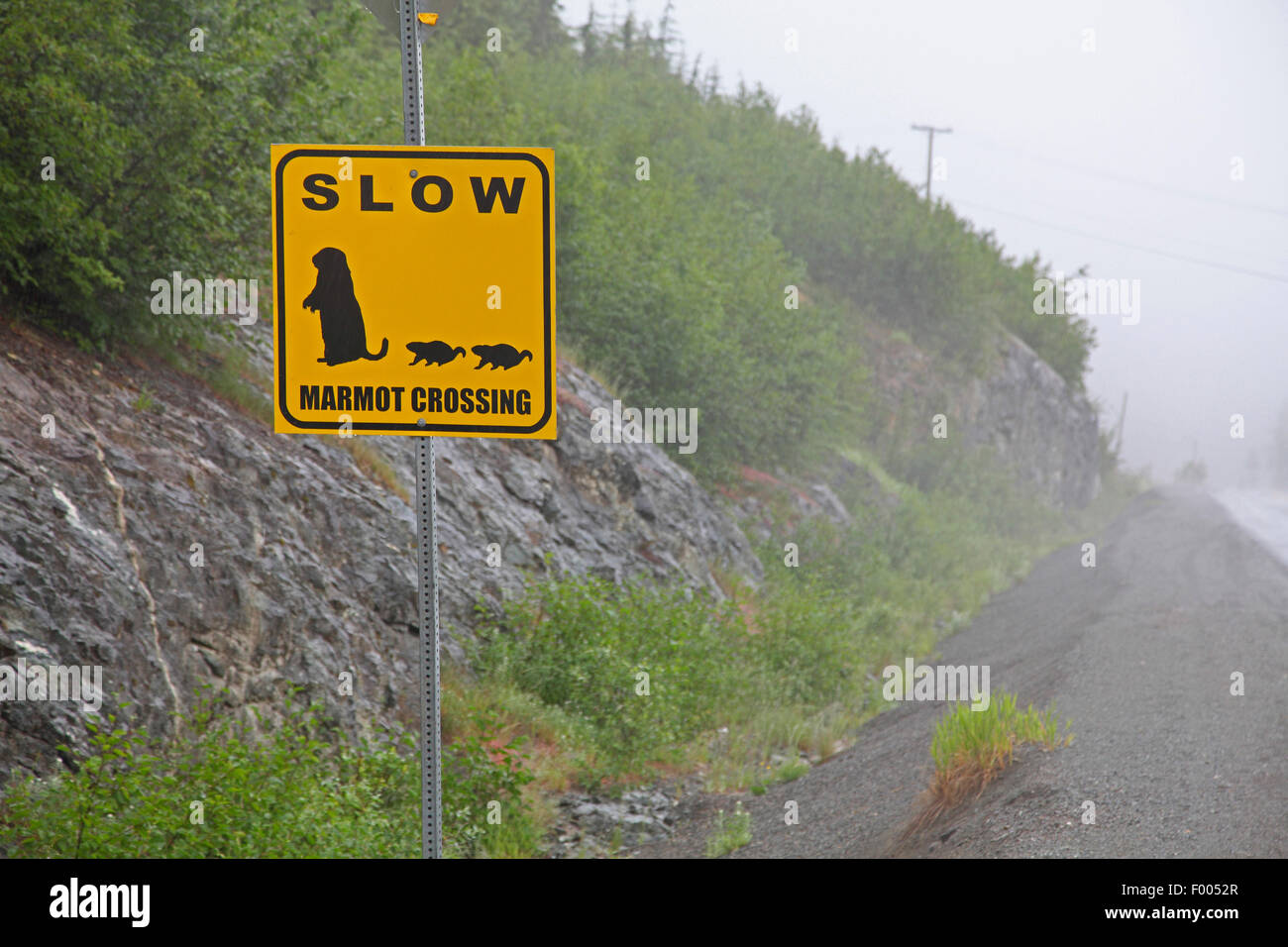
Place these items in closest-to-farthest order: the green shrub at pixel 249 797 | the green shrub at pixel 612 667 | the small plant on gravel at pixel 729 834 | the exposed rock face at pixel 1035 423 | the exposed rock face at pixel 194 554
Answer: the green shrub at pixel 249 797 → the exposed rock face at pixel 194 554 → the small plant on gravel at pixel 729 834 → the green shrub at pixel 612 667 → the exposed rock face at pixel 1035 423

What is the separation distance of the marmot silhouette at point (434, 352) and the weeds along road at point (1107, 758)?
434 centimetres

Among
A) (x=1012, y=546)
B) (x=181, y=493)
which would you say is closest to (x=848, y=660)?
(x=181, y=493)

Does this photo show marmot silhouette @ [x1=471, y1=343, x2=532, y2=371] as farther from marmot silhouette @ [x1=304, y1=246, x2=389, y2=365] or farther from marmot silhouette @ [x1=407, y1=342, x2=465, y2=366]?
marmot silhouette @ [x1=304, y1=246, x2=389, y2=365]

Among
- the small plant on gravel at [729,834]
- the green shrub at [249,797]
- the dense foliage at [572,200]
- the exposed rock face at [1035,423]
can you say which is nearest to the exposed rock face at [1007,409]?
the exposed rock face at [1035,423]

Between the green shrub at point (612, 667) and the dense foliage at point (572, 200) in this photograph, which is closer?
the dense foliage at point (572, 200)

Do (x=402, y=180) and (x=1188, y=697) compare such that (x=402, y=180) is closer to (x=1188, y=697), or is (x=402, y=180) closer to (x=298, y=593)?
(x=298, y=593)

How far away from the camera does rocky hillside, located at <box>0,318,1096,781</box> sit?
6.05 m

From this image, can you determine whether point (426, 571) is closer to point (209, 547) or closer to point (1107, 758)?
point (209, 547)

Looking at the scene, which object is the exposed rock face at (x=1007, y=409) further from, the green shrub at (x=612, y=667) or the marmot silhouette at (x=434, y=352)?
the marmot silhouette at (x=434, y=352)

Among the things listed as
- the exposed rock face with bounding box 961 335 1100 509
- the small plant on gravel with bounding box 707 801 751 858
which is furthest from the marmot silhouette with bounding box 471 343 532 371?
the exposed rock face with bounding box 961 335 1100 509

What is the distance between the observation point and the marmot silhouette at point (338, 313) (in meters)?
3.12

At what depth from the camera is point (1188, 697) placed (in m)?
9.22

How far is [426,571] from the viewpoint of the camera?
3168 millimetres
